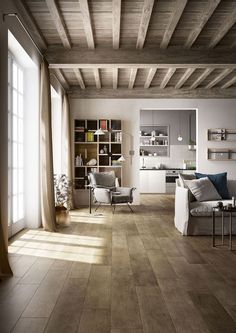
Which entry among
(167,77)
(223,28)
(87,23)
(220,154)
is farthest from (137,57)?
(220,154)

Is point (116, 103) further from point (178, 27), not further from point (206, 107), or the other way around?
point (178, 27)

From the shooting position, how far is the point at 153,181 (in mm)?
13109

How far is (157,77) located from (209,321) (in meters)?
7.06

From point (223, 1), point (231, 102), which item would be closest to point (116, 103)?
point (231, 102)

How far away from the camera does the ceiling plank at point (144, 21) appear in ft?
15.2

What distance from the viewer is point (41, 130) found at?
604 cm

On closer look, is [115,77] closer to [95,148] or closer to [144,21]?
[95,148]

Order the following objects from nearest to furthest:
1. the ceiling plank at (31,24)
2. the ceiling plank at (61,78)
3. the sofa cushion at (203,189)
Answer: the ceiling plank at (31,24) → the sofa cushion at (203,189) → the ceiling plank at (61,78)

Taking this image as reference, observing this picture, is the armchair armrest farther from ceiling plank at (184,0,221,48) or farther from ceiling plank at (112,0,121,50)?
ceiling plank at (184,0,221,48)

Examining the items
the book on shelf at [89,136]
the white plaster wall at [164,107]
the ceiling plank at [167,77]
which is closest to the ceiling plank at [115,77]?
the white plaster wall at [164,107]

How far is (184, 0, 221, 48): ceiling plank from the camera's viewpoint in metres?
4.68

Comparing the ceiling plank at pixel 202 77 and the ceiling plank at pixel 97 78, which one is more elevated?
the ceiling plank at pixel 202 77

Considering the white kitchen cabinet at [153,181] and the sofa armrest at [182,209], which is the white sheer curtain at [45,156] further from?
the white kitchen cabinet at [153,181]

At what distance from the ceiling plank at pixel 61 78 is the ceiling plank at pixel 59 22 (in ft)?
5.22
